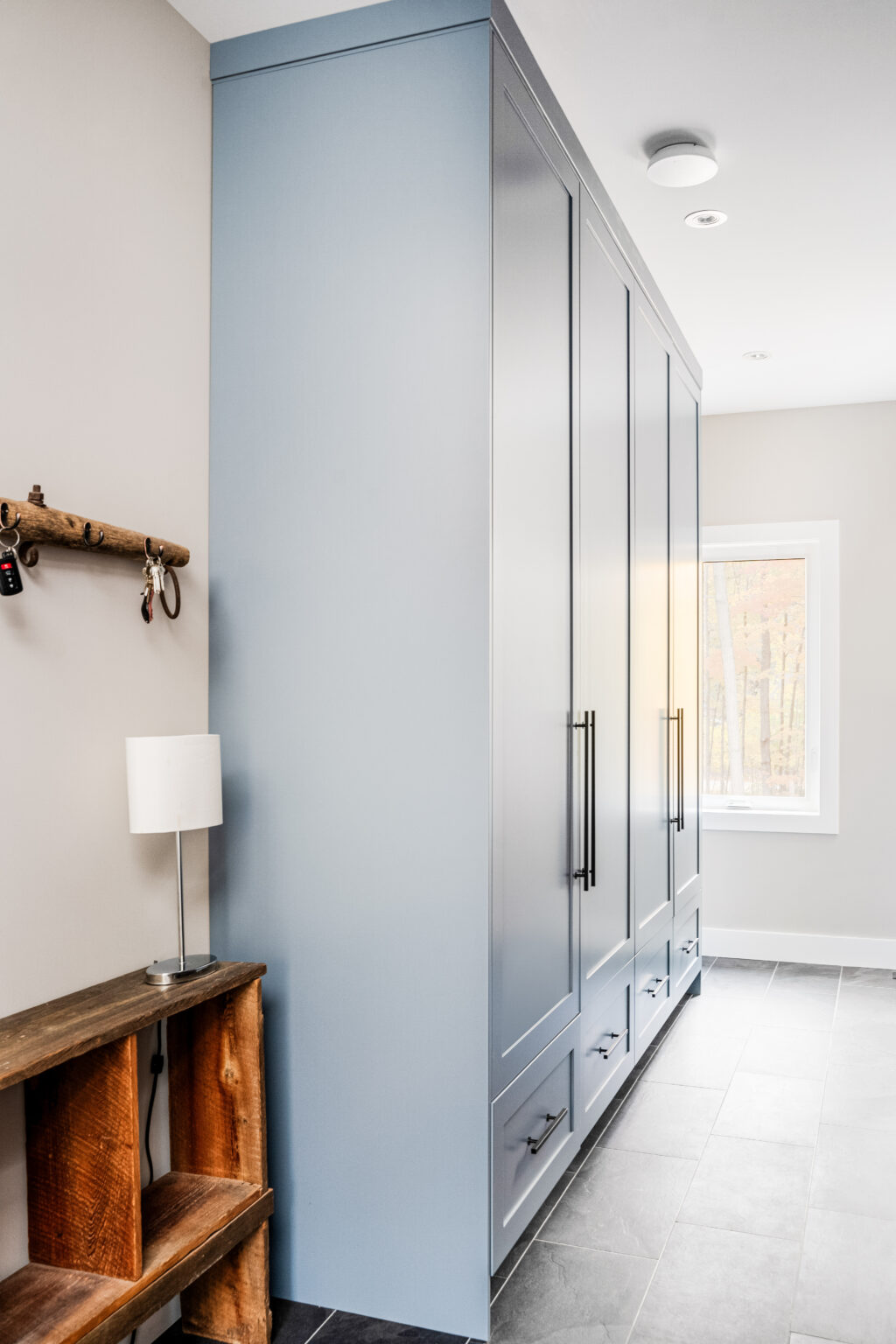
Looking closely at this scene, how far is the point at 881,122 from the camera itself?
8.54ft

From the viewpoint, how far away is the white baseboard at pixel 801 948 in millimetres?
4926

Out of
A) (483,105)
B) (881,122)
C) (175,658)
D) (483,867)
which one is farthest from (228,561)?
(881,122)

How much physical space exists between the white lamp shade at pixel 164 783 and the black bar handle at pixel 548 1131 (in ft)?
3.36

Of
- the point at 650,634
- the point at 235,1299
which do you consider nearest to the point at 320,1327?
the point at 235,1299

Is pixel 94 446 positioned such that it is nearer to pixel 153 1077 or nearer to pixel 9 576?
pixel 9 576

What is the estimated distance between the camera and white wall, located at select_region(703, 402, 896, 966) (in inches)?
195

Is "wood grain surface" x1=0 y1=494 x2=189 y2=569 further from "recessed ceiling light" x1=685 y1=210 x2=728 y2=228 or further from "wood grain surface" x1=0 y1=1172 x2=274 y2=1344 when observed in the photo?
"recessed ceiling light" x1=685 y1=210 x2=728 y2=228

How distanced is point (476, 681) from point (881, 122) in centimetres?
182

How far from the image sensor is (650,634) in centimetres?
345

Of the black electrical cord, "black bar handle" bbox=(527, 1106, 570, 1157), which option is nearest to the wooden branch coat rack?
the black electrical cord

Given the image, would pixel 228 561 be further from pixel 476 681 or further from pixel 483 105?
pixel 483 105

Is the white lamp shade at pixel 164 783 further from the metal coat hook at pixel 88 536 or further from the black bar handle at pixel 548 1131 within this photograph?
the black bar handle at pixel 548 1131

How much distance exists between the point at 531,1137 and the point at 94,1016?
106 cm

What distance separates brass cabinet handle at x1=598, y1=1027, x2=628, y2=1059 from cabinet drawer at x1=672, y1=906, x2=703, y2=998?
2.60ft
